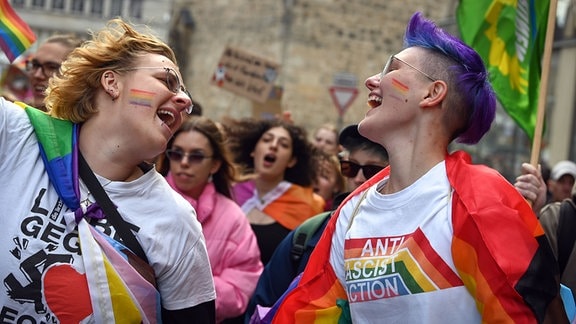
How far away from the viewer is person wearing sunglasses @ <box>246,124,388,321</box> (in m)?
4.21

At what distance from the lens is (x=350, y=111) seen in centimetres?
2367

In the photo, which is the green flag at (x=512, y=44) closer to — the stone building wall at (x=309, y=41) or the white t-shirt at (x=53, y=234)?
the white t-shirt at (x=53, y=234)

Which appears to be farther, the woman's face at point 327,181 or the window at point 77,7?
the window at point 77,7

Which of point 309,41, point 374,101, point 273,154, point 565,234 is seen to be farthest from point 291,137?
point 309,41

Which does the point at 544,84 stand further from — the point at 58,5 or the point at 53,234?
the point at 58,5

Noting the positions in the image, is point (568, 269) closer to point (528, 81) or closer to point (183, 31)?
point (528, 81)

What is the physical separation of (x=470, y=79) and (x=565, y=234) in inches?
64.6

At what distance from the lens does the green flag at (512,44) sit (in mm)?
4824

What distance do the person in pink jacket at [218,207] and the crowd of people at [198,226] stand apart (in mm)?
1387

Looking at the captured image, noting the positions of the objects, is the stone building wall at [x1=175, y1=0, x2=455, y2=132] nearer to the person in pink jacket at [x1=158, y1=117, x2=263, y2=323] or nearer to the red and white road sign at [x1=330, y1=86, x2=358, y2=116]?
the red and white road sign at [x1=330, y1=86, x2=358, y2=116]

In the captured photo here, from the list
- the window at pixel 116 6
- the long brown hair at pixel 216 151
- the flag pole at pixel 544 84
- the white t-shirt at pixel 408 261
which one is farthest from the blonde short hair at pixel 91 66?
the window at pixel 116 6

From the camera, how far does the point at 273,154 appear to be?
22.0 ft

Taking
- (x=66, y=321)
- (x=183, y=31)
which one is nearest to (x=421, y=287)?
(x=66, y=321)

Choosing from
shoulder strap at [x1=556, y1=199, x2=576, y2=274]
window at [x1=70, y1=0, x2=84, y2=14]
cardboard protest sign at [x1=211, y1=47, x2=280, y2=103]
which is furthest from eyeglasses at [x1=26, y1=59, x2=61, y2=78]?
window at [x1=70, y1=0, x2=84, y2=14]
